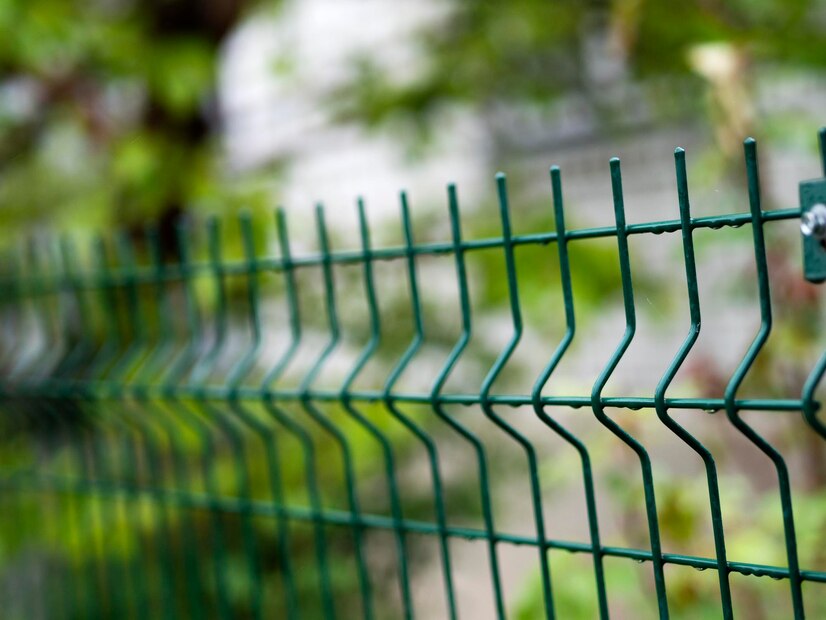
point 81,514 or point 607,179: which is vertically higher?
point 607,179

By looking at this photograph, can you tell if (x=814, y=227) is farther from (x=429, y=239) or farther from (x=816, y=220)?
(x=429, y=239)

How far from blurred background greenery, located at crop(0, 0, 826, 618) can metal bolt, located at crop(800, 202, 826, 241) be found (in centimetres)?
134

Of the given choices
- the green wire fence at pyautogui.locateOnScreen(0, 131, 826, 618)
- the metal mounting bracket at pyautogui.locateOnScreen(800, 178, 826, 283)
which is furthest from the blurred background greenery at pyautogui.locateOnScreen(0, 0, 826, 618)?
the metal mounting bracket at pyautogui.locateOnScreen(800, 178, 826, 283)

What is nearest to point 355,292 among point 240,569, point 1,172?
point 240,569

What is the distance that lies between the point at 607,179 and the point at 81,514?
5835 millimetres

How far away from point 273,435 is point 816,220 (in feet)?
8.79

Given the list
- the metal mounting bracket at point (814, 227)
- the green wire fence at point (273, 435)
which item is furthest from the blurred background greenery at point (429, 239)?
the metal mounting bracket at point (814, 227)

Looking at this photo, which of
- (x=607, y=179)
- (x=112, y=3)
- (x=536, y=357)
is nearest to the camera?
(x=112, y=3)

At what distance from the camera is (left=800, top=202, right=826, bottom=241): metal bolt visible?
1581 mm

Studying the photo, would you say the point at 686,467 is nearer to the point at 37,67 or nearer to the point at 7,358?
the point at 7,358

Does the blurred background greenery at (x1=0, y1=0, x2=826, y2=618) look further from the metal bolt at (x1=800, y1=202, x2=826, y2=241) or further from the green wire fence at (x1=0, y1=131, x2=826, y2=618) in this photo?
the metal bolt at (x1=800, y1=202, x2=826, y2=241)

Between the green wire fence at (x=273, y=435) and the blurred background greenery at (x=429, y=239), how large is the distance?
31 millimetres

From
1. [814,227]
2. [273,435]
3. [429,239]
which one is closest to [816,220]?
[814,227]

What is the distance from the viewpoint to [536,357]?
711 centimetres
